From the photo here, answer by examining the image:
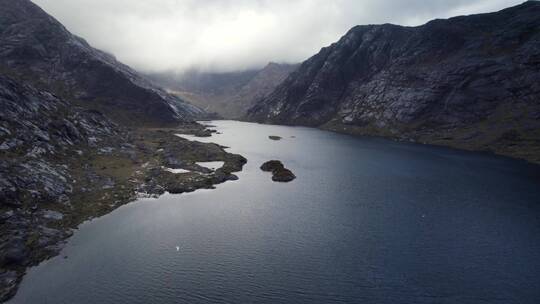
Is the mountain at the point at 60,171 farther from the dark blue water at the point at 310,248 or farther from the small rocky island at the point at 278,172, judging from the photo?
the small rocky island at the point at 278,172

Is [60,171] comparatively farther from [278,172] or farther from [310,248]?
[310,248]

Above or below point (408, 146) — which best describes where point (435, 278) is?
below

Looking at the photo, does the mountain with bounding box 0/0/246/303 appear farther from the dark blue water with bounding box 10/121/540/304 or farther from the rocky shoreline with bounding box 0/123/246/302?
the dark blue water with bounding box 10/121/540/304

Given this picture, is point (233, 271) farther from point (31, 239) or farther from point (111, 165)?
point (111, 165)

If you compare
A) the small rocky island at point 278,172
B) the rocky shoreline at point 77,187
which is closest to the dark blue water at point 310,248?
the rocky shoreline at point 77,187

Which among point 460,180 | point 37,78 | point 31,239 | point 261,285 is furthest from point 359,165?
point 37,78
